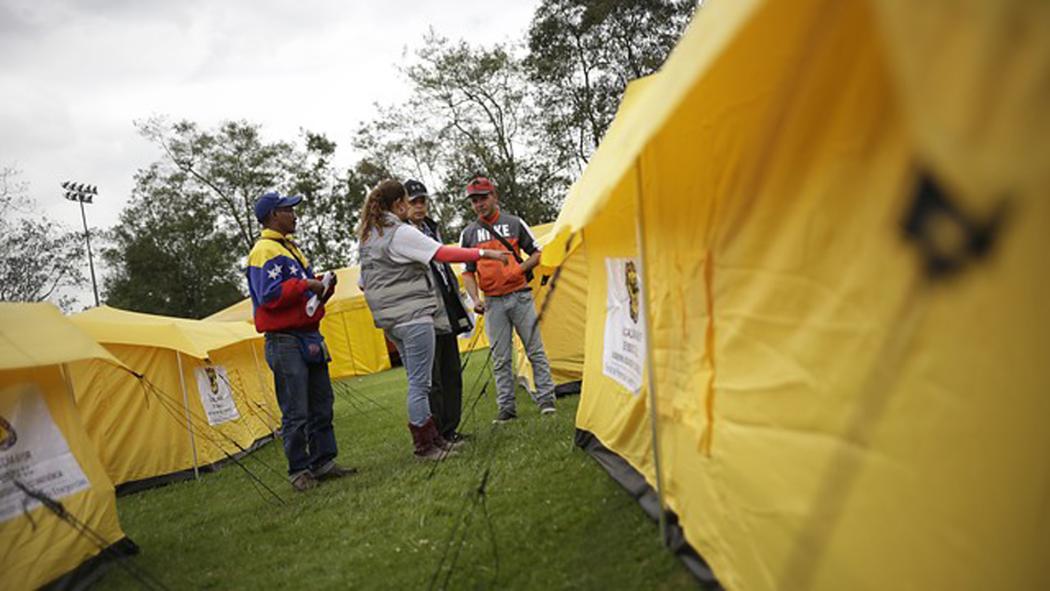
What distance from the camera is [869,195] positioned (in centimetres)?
137

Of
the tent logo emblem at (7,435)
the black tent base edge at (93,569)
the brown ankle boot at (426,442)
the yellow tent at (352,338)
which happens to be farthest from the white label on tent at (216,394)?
the yellow tent at (352,338)

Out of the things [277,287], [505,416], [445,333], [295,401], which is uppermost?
[277,287]

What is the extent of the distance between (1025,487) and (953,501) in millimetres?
138

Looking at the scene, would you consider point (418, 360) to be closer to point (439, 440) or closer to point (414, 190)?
point (439, 440)

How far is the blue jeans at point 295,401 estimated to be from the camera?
4.68 meters

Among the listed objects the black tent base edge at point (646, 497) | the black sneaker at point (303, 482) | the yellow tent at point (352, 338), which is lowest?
the yellow tent at point (352, 338)

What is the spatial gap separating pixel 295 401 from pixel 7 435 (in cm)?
169

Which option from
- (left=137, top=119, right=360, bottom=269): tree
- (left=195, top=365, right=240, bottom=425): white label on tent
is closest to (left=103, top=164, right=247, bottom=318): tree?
(left=137, top=119, right=360, bottom=269): tree

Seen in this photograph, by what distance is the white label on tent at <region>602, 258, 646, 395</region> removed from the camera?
3.23 meters

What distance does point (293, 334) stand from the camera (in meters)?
4.73

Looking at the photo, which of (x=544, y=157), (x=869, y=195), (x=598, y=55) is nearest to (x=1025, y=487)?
(x=869, y=195)

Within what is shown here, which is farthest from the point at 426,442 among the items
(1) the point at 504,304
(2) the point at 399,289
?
(1) the point at 504,304

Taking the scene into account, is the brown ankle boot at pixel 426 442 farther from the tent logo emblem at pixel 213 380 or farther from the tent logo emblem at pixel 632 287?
the tent logo emblem at pixel 213 380

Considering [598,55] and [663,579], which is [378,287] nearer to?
[663,579]
